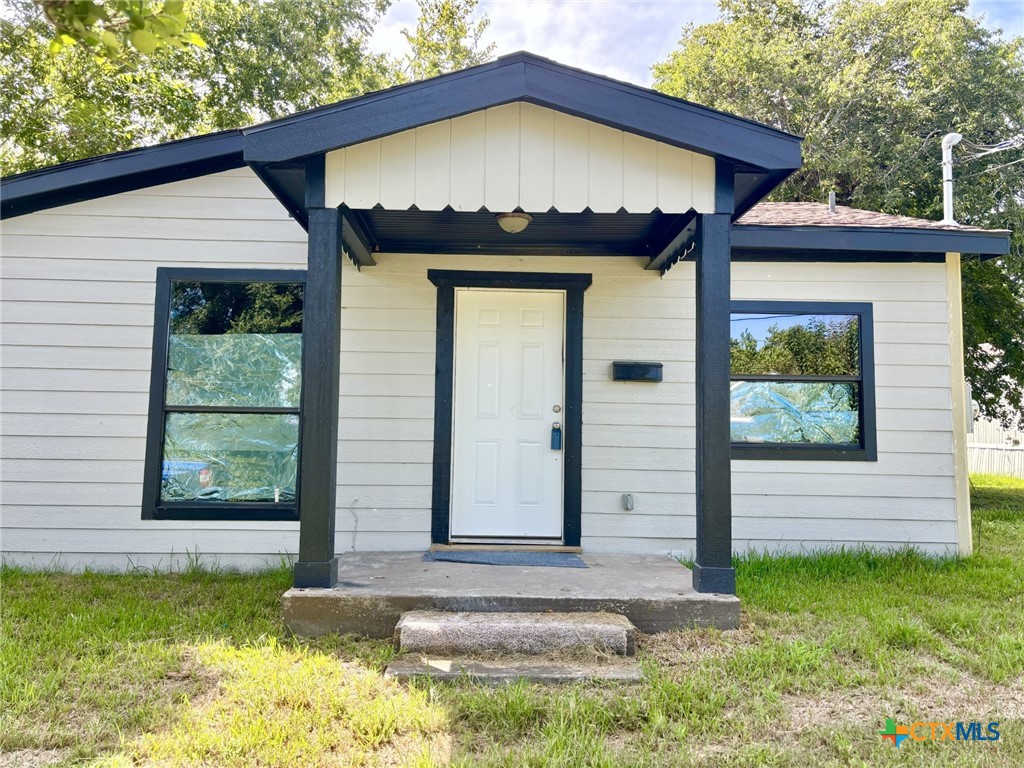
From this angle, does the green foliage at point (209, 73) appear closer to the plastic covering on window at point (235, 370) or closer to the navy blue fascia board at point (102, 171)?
the navy blue fascia board at point (102, 171)

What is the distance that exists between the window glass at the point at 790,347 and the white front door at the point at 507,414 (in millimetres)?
1426

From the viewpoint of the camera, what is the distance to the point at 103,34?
4.33ft

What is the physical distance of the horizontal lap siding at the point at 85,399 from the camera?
4.56 metres

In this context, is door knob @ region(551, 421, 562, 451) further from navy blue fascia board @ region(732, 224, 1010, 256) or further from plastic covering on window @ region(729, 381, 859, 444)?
navy blue fascia board @ region(732, 224, 1010, 256)

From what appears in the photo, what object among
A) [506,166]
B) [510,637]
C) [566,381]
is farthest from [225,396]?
[510,637]

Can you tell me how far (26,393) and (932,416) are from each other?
6.64 metres

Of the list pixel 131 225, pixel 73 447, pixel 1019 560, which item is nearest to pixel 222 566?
pixel 73 447

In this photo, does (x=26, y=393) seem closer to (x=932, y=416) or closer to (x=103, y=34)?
(x=103, y=34)

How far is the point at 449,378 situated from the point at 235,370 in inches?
61.0

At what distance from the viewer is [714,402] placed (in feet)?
11.1

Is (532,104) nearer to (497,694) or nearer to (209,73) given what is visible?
(497,694)

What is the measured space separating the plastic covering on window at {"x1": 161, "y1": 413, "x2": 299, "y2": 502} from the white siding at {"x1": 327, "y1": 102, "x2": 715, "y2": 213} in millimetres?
2054

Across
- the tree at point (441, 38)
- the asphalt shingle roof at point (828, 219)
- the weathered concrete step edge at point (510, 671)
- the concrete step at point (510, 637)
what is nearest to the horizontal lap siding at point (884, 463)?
the asphalt shingle roof at point (828, 219)

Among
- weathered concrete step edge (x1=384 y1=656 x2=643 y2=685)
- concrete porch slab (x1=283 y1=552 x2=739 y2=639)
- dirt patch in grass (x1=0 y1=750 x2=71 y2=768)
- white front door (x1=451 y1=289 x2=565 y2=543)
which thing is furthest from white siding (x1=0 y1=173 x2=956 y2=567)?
dirt patch in grass (x1=0 y1=750 x2=71 y2=768)
